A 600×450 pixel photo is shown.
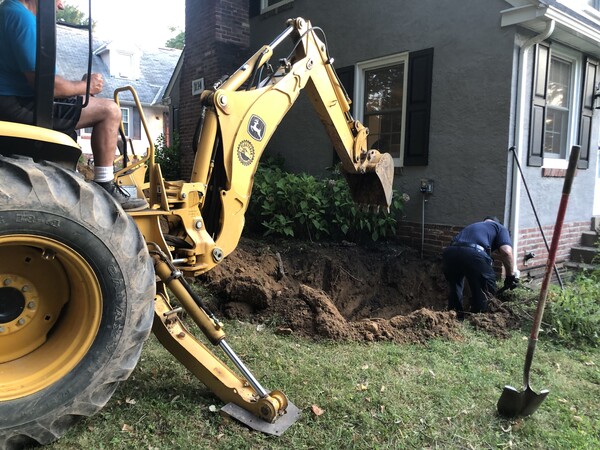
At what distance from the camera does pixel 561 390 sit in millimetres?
3740

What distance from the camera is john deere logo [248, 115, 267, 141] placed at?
3.70 metres

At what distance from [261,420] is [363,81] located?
653 centimetres

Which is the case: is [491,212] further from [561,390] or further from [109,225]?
[109,225]

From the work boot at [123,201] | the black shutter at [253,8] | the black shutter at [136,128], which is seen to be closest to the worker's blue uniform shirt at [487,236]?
the work boot at [123,201]

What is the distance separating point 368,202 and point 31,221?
3.39 meters

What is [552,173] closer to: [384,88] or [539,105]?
[539,105]

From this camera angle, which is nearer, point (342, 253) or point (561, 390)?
point (561, 390)

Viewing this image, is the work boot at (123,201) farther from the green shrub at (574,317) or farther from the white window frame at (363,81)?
the white window frame at (363,81)

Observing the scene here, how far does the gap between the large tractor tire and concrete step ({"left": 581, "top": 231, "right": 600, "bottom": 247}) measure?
7677 mm

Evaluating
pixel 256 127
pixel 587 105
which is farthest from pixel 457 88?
pixel 256 127

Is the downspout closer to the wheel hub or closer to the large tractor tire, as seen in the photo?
the large tractor tire

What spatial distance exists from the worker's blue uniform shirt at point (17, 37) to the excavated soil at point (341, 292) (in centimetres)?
293

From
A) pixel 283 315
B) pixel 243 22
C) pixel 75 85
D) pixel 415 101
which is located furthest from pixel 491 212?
pixel 243 22

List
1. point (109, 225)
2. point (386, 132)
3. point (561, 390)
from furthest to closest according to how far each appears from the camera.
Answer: point (386, 132) < point (561, 390) < point (109, 225)
